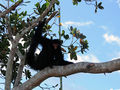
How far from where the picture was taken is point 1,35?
7.44 meters

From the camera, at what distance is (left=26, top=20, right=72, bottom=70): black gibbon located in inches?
231

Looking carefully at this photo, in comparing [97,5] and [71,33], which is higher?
[97,5]

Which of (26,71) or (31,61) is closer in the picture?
(31,61)

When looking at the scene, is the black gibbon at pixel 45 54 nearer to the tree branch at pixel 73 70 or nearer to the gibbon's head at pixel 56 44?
the gibbon's head at pixel 56 44

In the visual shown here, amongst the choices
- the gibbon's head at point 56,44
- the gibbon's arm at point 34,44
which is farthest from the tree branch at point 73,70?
the gibbon's head at point 56,44

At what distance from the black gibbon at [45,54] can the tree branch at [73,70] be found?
43cm

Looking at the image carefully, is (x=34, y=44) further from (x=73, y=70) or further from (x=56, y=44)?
(x=73, y=70)

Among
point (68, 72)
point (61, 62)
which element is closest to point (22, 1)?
point (61, 62)

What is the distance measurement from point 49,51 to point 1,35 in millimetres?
1901

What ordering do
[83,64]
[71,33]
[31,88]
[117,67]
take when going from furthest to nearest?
1. [71,33]
2. [31,88]
3. [83,64]
4. [117,67]

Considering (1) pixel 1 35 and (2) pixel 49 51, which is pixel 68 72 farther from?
(1) pixel 1 35

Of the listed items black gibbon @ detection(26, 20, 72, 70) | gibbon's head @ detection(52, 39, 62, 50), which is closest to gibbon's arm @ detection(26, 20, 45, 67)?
black gibbon @ detection(26, 20, 72, 70)

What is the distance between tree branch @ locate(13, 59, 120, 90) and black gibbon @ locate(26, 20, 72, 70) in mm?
428

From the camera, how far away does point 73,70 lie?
194 inches
